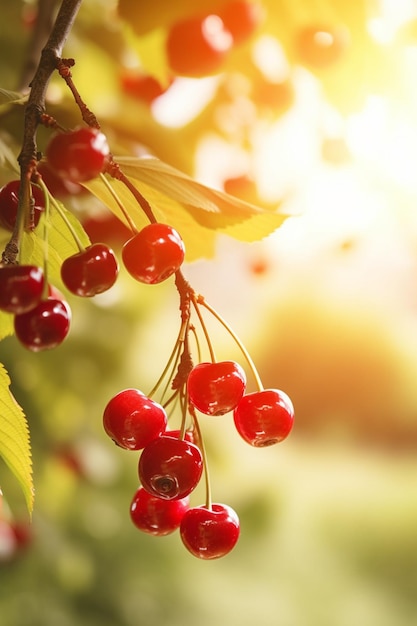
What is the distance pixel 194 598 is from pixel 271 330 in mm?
6419

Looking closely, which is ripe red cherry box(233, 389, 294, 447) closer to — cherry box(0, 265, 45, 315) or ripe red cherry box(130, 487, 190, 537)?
ripe red cherry box(130, 487, 190, 537)

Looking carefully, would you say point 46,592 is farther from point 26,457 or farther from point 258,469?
point 258,469

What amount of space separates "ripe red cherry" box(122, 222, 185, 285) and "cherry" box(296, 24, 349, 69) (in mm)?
848

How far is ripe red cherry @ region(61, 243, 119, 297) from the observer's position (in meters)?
0.54

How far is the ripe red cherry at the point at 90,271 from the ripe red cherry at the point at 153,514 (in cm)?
26

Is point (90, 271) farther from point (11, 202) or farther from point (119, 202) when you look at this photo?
point (11, 202)

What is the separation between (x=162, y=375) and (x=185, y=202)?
16 cm

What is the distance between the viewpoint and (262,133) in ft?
5.65

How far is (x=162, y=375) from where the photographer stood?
25.5 inches

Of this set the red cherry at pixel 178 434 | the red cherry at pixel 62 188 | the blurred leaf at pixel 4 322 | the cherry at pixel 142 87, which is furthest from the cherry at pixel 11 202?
the cherry at pixel 142 87

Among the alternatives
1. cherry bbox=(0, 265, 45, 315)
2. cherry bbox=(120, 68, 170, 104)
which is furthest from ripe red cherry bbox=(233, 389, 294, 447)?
cherry bbox=(120, 68, 170, 104)

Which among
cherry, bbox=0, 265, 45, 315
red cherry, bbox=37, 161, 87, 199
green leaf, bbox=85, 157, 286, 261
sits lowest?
cherry, bbox=0, 265, 45, 315

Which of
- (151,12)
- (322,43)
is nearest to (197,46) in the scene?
(151,12)

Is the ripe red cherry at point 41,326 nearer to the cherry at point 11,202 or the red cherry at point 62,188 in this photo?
the cherry at point 11,202
